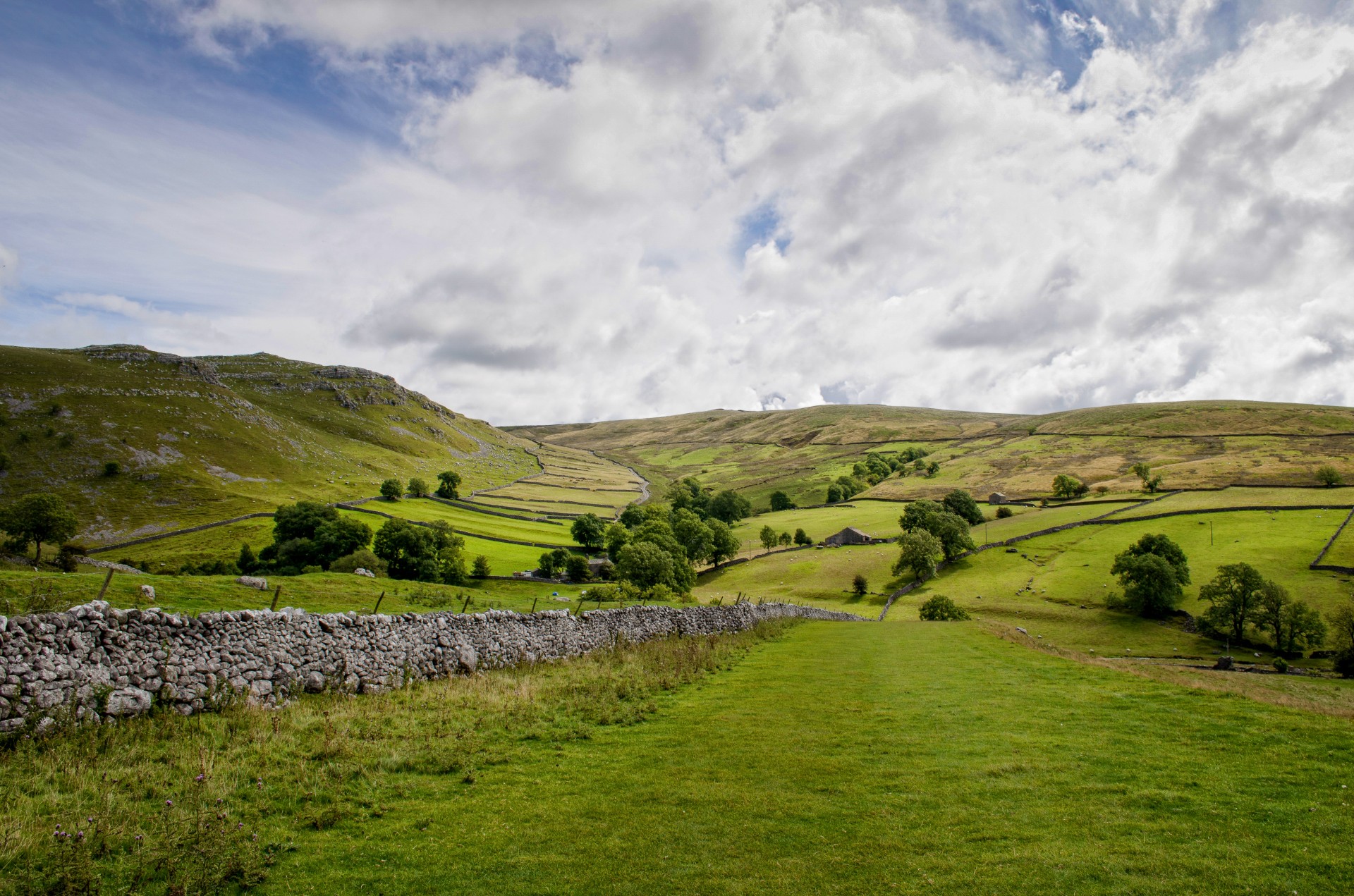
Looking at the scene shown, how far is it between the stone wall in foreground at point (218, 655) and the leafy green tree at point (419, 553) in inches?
1810

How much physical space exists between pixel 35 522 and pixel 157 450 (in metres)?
68.6

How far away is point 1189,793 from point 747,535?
112633 millimetres

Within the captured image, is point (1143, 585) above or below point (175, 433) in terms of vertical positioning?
below

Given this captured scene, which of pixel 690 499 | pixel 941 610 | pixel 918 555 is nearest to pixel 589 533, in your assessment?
pixel 690 499

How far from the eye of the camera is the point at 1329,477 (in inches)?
3915

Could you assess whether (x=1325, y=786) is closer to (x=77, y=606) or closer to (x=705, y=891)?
(x=705, y=891)

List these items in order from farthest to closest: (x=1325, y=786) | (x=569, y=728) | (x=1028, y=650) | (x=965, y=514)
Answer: (x=965, y=514) < (x=1028, y=650) < (x=569, y=728) < (x=1325, y=786)

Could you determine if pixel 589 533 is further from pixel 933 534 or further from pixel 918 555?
pixel 933 534

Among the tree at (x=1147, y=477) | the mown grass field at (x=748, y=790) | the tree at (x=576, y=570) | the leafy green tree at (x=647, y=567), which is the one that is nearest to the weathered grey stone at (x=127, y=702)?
the mown grass field at (x=748, y=790)

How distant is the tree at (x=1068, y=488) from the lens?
118562mm

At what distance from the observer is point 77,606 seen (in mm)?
11281

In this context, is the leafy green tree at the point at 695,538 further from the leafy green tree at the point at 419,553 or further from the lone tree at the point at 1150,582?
the lone tree at the point at 1150,582

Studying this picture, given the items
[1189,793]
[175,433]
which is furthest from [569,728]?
[175,433]

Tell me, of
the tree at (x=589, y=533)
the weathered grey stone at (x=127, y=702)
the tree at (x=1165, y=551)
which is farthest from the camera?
the tree at (x=589, y=533)
